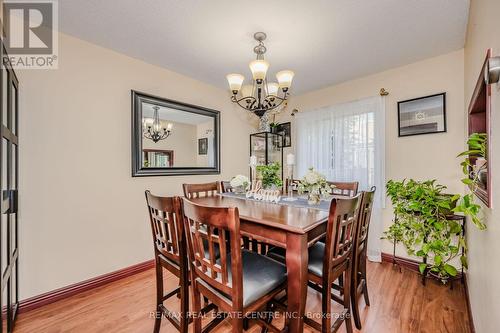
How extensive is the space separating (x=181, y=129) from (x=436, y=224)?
116 inches

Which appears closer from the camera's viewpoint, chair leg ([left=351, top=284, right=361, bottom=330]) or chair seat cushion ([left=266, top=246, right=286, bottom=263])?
chair leg ([left=351, top=284, right=361, bottom=330])

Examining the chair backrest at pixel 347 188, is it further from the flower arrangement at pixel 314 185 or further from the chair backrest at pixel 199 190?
the chair backrest at pixel 199 190

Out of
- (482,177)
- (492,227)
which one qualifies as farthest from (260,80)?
(492,227)

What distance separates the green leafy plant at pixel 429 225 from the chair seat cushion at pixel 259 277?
1.58 metres

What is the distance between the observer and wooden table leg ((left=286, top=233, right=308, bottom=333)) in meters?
1.13

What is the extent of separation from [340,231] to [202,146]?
2.28 metres

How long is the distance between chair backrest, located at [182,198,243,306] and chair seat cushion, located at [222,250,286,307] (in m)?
0.08

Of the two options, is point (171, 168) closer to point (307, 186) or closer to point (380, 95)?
point (307, 186)

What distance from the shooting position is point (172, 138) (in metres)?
2.78

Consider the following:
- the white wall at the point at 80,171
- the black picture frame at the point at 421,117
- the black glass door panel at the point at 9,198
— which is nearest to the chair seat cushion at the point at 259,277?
the black glass door panel at the point at 9,198

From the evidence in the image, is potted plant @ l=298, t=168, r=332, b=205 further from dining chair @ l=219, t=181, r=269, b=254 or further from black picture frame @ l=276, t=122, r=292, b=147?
black picture frame @ l=276, t=122, r=292, b=147

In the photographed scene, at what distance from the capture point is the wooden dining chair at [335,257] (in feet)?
4.04

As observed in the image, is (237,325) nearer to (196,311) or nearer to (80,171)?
(196,311)

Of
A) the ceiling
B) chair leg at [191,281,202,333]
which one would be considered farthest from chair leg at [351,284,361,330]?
the ceiling
